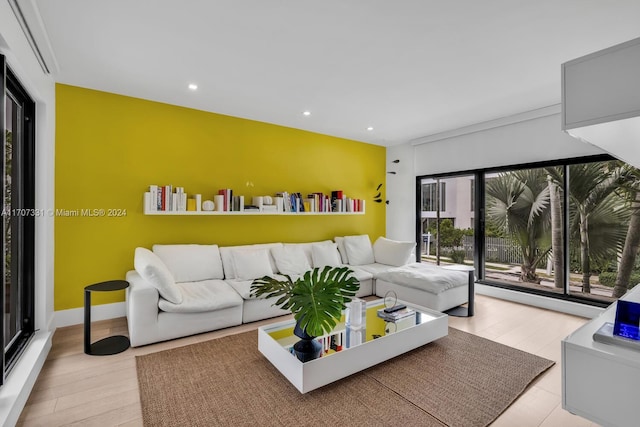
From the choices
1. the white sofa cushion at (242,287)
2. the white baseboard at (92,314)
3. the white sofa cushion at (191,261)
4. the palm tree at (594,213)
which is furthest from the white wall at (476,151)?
the white baseboard at (92,314)

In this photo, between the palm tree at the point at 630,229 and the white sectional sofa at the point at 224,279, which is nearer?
the white sectional sofa at the point at 224,279

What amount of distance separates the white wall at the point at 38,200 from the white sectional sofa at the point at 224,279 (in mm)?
647

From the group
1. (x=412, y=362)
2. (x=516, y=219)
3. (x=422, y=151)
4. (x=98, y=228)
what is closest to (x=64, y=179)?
(x=98, y=228)

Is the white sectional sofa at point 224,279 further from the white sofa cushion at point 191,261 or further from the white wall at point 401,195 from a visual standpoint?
the white wall at point 401,195

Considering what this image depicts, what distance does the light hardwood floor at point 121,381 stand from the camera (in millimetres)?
1884

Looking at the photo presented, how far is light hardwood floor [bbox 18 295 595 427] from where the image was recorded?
1.88 m

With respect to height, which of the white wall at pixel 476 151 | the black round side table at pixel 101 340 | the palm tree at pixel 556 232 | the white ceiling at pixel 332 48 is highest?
the white ceiling at pixel 332 48

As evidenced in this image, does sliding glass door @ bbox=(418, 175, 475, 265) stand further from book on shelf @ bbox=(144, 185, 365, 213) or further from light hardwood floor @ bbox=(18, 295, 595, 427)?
light hardwood floor @ bbox=(18, 295, 595, 427)

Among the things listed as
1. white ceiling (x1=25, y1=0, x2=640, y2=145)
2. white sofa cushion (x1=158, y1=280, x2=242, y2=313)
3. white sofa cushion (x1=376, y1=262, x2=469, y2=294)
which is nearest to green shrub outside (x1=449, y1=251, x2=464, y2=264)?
white sofa cushion (x1=376, y1=262, x2=469, y2=294)

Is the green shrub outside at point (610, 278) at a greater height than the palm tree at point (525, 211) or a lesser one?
lesser

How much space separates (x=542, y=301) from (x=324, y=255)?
9.75 ft

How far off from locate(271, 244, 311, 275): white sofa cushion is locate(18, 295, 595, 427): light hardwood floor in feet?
2.80

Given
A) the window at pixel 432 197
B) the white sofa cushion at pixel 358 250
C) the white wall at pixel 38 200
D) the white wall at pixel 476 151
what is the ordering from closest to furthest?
the white wall at pixel 38 200, the white wall at pixel 476 151, the white sofa cushion at pixel 358 250, the window at pixel 432 197

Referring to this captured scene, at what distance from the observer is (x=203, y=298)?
309 centimetres
